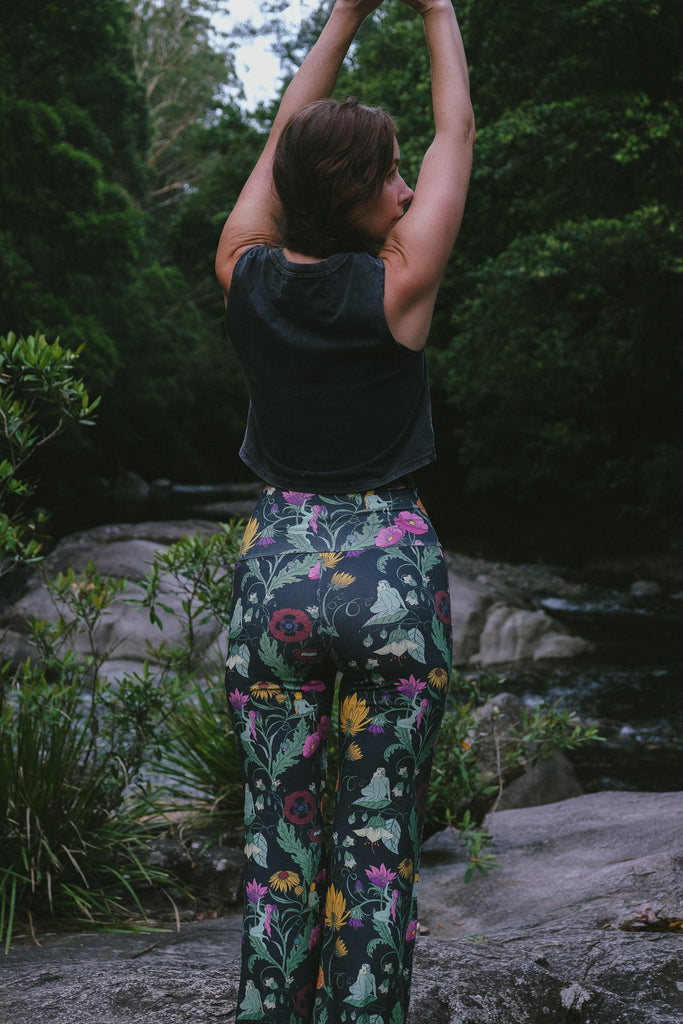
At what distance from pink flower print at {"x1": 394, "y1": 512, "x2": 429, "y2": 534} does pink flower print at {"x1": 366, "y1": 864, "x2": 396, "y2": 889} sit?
1.89 ft

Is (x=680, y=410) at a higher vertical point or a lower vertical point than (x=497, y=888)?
higher

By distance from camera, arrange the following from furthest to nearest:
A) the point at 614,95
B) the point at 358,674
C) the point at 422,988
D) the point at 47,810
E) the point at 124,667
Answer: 1. the point at 614,95
2. the point at 124,667
3. the point at 47,810
4. the point at 422,988
5. the point at 358,674

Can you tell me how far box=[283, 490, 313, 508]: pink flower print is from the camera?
1.76m

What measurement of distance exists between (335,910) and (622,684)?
7520 millimetres

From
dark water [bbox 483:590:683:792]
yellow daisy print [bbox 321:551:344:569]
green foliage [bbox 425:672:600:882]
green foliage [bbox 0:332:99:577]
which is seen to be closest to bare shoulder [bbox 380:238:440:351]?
yellow daisy print [bbox 321:551:344:569]

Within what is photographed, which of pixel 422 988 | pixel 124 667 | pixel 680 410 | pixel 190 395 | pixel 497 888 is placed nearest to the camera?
pixel 422 988

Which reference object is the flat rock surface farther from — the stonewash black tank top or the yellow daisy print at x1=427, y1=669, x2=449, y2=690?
the stonewash black tank top

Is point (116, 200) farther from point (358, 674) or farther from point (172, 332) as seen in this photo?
point (358, 674)

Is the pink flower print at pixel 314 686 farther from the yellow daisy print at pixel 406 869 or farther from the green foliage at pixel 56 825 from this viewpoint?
the green foliage at pixel 56 825

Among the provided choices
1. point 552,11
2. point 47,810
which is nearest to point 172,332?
point 552,11

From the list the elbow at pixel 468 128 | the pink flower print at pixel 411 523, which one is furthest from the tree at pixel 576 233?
the pink flower print at pixel 411 523

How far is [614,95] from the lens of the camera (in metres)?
11.4

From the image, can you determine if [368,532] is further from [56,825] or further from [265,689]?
[56,825]

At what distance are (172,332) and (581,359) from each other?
529 inches
